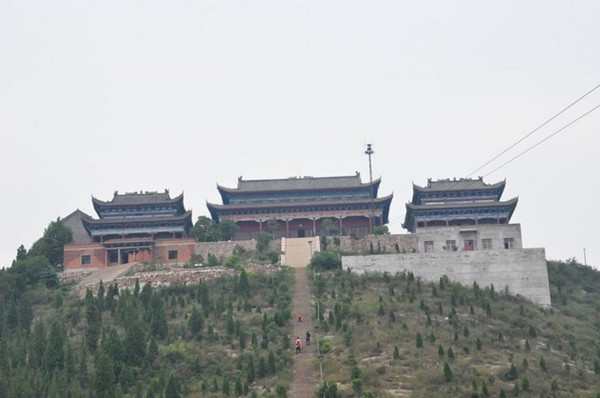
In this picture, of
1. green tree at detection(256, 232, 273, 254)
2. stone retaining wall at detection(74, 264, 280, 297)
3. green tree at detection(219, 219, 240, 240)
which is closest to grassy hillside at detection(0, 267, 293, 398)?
stone retaining wall at detection(74, 264, 280, 297)

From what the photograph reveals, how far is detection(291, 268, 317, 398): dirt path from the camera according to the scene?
130 feet

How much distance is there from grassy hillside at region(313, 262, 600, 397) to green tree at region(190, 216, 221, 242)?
11.5 m

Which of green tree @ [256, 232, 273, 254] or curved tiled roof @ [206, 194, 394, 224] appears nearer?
green tree @ [256, 232, 273, 254]

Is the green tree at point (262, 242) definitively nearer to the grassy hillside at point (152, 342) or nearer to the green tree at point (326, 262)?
the green tree at point (326, 262)

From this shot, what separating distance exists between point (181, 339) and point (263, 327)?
389 cm

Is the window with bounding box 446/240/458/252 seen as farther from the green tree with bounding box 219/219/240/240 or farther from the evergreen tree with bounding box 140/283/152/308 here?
the evergreen tree with bounding box 140/283/152/308

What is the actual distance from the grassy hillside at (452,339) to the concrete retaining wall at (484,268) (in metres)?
1.14

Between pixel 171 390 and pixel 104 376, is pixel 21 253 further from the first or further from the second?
pixel 171 390

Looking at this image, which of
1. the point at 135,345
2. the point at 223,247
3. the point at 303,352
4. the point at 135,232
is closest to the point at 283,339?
the point at 303,352

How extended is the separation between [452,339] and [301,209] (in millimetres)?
28793

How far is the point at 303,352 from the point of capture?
4447cm

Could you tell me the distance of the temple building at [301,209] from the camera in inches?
2847

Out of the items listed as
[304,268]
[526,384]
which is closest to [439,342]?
[526,384]

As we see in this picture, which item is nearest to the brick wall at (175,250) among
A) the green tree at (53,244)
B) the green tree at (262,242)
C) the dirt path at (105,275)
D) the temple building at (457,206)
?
the dirt path at (105,275)
